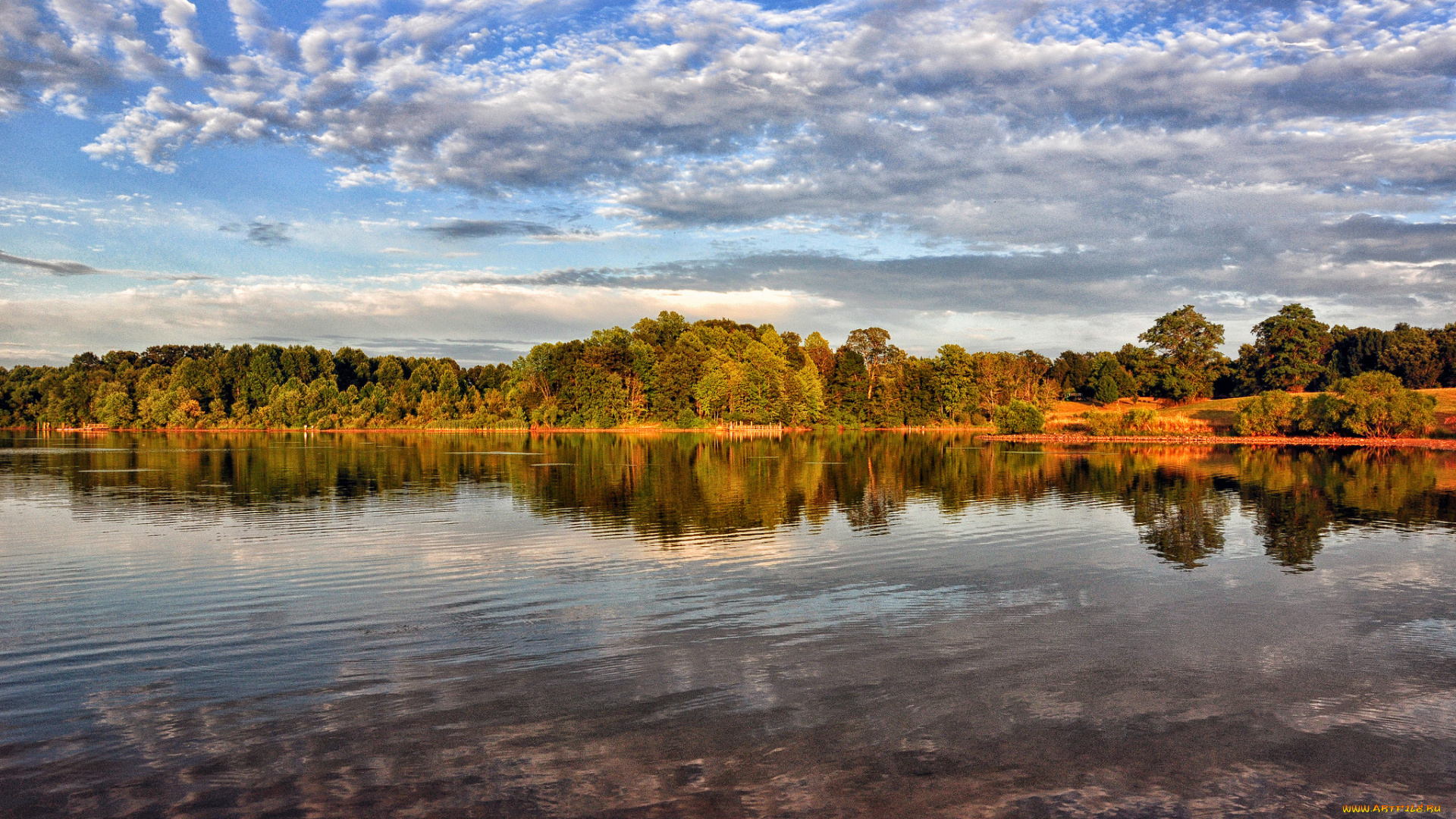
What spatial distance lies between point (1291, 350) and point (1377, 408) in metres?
53.1

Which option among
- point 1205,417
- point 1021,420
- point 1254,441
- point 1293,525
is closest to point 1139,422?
point 1021,420

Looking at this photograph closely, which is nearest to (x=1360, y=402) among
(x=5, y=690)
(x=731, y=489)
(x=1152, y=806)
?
(x=731, y=489)

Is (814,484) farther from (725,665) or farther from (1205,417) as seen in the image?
(1205,417)

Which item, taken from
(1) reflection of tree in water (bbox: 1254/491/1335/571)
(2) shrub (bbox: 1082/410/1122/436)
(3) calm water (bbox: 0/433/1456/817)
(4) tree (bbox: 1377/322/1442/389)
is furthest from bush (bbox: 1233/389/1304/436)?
(3) calm water (bbox: 0/433/1456/817)

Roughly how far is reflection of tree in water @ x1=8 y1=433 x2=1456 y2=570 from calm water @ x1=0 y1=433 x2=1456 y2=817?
918 millimetres

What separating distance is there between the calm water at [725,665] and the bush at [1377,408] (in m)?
69.2

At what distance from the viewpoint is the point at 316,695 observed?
35.2 ft

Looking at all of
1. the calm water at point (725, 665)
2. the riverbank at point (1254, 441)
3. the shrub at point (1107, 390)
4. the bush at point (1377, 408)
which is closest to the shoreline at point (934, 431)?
the riverbank at point (1254, 441)

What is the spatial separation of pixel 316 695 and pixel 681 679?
15.3 feet

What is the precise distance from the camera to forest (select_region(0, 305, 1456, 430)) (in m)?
135

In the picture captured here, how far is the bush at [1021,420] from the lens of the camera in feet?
342

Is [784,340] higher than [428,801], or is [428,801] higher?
Answer: [784,340]

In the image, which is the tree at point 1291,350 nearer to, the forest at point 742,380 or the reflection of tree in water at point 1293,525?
the forest at point 742,380

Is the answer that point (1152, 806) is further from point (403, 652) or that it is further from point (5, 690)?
point (5, 690)
